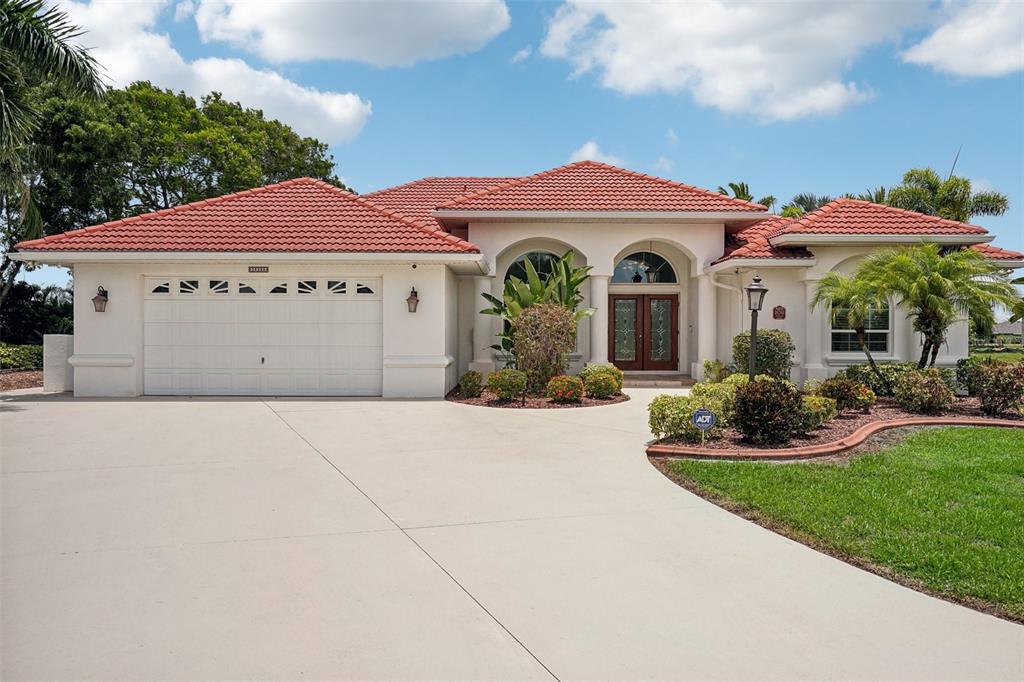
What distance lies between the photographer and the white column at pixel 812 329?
55.5 feet

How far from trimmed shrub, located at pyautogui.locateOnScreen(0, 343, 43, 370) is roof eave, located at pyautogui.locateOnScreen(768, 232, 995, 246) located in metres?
21.5

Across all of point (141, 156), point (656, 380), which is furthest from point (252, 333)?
point (141, 156)

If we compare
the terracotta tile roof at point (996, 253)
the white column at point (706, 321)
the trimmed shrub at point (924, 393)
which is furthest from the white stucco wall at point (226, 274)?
the terracotta tile roof at point (996, 253)

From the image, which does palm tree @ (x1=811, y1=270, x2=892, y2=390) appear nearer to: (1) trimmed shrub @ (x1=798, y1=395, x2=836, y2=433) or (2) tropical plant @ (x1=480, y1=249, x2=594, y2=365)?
(1) trimmed shrub @ (x1=798, y1=395, x2=836, y2=433)

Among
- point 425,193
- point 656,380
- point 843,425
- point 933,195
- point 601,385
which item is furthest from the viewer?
point 933,195

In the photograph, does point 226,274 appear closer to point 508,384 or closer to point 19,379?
point 508,384

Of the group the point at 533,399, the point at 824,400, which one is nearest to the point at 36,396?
the point at 533,399

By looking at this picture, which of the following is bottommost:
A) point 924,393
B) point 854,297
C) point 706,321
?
point 924,393

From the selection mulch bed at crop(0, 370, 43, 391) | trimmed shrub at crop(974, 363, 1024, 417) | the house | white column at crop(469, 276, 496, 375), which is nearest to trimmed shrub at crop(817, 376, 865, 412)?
trimmed shrub at crop(974, 363, 1024, 417)

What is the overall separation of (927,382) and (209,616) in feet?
39.7

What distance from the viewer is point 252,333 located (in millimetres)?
15258

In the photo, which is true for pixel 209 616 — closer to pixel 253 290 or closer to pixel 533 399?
pixel 533 399

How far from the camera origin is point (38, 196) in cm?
2538

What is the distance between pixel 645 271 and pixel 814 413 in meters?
10.2
